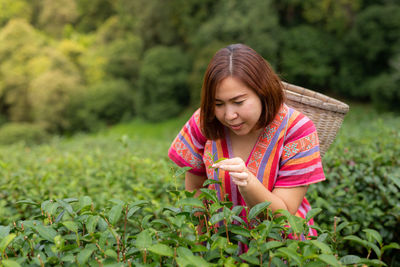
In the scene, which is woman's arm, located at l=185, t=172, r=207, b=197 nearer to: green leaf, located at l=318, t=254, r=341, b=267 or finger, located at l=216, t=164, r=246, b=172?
finger, located at l=216, t=164, r=246, b=172

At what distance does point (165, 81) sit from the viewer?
856 inches

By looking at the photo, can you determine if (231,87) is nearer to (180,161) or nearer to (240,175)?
(240,175)

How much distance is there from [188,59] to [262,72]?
2152cm

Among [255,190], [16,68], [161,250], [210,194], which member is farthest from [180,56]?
[161,250]

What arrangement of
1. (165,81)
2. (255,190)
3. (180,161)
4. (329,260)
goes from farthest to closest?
(165,81) < (180,161) < (255,190) < (329,260)

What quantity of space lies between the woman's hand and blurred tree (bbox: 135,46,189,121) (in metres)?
20.6

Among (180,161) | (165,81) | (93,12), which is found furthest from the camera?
(93,12)

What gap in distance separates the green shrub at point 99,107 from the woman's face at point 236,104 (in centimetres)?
2359

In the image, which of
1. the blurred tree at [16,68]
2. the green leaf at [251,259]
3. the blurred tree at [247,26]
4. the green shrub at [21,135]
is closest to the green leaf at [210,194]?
the green leaf at [251,259]

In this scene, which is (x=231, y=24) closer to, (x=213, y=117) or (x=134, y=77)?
(x=134, y=77)

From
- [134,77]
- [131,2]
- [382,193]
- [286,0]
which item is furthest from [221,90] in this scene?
[134,77]

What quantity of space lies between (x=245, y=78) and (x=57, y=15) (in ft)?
130

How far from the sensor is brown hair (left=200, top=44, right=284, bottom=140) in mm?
1529

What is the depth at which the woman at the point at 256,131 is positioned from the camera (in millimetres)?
1521
